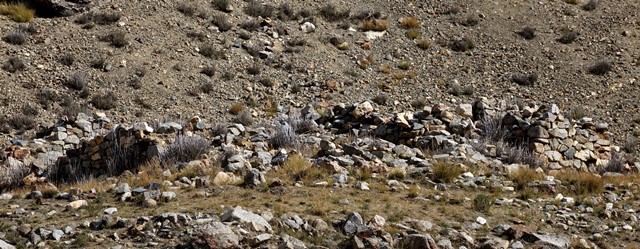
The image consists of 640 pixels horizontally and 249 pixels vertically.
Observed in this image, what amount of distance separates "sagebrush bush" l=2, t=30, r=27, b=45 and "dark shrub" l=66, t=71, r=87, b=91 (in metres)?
2.49

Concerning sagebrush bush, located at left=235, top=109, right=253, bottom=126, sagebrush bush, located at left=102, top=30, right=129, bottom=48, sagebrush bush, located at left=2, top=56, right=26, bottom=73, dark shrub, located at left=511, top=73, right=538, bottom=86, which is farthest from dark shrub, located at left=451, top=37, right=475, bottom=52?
sagebrush bush, located at left=2, top=56, right=26, bottom=73

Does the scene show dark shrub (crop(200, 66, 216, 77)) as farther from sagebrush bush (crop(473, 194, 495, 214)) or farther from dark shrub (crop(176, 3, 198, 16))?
sagebrush bush (crop(473, 194, 495, 214))

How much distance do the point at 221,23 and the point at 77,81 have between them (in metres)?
5.89

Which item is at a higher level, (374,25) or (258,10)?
(258,10)

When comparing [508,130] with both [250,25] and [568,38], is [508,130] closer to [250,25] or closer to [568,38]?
[250,25]

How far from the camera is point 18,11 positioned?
2519cm

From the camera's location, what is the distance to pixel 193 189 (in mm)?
11898

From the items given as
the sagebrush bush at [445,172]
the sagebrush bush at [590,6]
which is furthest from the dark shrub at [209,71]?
the sagebrush bush at [590,6]

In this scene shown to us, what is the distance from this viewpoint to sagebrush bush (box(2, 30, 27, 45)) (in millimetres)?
23531

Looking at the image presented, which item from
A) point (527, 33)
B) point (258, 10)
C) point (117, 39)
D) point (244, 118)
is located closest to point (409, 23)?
point (527, 33)

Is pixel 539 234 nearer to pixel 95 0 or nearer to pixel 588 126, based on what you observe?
pixel 588 126

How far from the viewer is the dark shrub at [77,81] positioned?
22047mm

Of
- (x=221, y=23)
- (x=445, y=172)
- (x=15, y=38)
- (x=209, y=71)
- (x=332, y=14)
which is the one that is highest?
(x=445, y=172)

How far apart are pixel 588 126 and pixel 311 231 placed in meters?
10.7
